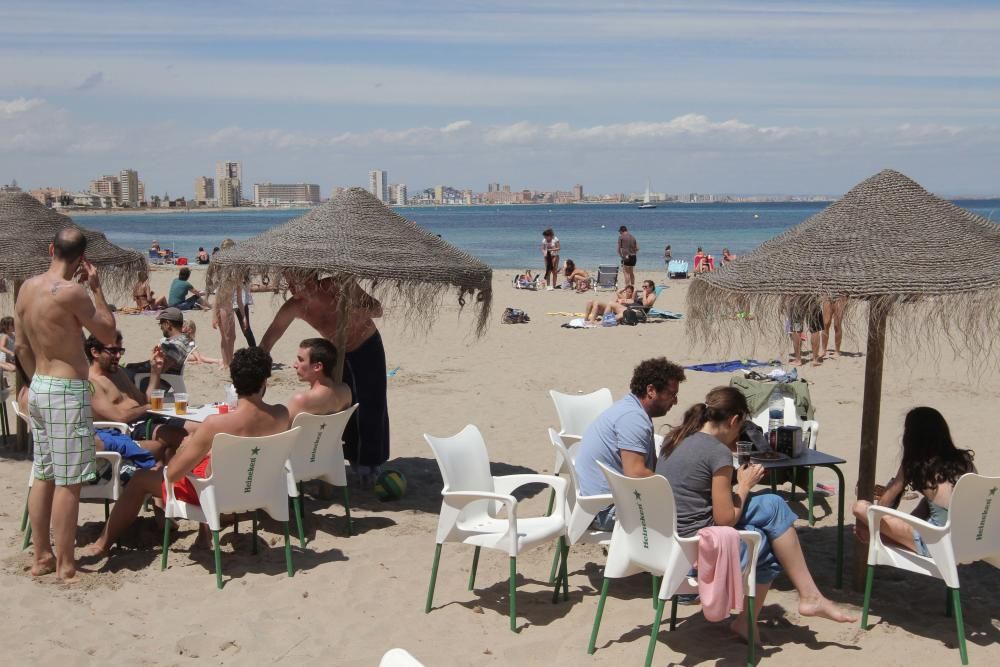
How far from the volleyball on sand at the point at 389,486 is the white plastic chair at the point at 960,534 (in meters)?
3.31

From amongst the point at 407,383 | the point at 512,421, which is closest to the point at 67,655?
the point at 512,421

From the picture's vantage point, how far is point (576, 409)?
20.9ft

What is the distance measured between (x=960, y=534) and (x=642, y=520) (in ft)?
4.49

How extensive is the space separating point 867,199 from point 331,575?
3441 mm

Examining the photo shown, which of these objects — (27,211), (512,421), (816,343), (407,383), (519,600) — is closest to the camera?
(519,600)

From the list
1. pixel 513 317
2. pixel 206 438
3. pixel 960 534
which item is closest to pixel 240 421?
pixel 206 438

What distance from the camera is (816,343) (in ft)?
38.7

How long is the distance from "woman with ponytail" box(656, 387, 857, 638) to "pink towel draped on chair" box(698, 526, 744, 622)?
11 centimetres

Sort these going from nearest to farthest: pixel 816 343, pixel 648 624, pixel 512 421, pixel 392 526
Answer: pixel 648 624 → pixel 392 526 → pixel 512 421 → pixel 816 343

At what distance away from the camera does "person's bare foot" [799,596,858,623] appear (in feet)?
14.7

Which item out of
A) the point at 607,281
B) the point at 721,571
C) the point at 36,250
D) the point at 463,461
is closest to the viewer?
the point at 721,571

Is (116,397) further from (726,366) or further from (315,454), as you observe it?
(726,366)

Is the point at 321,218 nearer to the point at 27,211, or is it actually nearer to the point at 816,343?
the point at 27,211

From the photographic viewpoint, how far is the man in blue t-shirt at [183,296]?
1769cm
